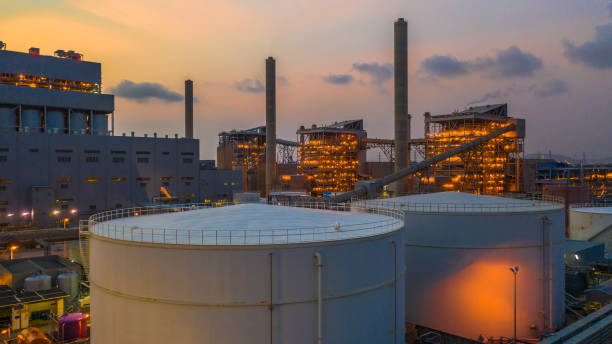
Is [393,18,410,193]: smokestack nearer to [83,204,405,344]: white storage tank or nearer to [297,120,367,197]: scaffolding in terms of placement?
[297,120,367,197]: scaffolding

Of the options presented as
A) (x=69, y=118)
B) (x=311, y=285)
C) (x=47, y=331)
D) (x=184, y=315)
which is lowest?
(x=47, y=331)

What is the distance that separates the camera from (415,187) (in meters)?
72.9

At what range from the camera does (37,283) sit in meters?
26.6

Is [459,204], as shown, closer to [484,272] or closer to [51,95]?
[484,272]

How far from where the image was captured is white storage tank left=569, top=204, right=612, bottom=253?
39062 millimetres

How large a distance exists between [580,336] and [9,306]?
2732cm

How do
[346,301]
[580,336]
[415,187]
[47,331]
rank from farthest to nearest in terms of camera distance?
[415,187], [47,331], [580,336], [346,301]

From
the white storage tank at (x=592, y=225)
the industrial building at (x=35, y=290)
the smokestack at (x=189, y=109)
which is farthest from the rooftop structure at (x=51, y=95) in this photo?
the white storage tank at (x=592, y=225)

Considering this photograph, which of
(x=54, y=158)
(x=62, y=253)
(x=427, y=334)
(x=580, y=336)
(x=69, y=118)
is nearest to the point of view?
(x=580, y=336)

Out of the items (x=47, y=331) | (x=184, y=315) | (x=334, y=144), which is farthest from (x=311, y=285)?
(x=334, y=144)

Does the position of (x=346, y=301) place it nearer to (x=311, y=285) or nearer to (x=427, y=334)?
(x=311, y=285)

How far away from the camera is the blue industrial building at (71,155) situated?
5241cm

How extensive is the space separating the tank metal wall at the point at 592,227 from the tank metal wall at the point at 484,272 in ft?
68.7

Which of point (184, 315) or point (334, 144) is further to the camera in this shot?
point (334, 144)
